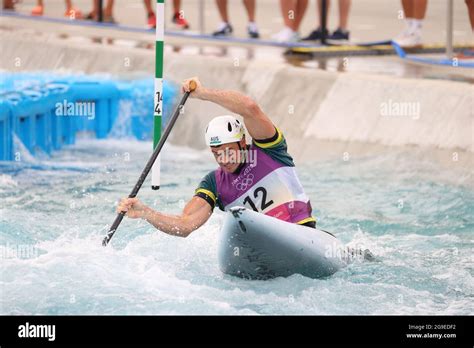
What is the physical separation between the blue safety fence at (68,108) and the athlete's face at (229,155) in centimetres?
525

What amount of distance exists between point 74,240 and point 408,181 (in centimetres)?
381

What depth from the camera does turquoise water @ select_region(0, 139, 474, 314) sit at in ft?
31.6

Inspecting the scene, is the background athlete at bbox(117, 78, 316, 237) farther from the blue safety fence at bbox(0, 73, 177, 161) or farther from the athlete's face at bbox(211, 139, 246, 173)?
the blue safety fence at bbox(0, 73, 177, 161)

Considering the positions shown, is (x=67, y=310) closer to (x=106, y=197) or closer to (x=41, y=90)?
(x=106, y=197)

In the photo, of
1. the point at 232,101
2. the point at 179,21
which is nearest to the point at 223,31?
the point at 179,21

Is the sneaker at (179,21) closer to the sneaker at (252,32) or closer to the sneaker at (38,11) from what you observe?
the sneaker at (252,32)

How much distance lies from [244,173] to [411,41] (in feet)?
24.9

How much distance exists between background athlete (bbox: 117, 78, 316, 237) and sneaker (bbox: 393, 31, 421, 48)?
7.31 metres

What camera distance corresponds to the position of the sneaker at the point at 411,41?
17109 mm

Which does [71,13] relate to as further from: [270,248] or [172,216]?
[270,248]

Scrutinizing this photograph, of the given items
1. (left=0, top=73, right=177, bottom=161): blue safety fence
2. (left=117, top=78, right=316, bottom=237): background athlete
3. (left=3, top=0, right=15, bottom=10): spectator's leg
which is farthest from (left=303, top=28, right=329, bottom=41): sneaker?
(left=117, top=78, right=316, bottom=237): background athlete

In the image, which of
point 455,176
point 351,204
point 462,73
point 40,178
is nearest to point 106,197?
point 40,178

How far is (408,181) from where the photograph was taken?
1351cm

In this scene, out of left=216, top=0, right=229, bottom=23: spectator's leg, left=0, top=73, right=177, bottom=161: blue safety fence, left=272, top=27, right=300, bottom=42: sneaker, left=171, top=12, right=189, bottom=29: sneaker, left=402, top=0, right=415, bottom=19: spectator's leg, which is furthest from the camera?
left=171, top=12, right=189, bottom=29: sneaker
